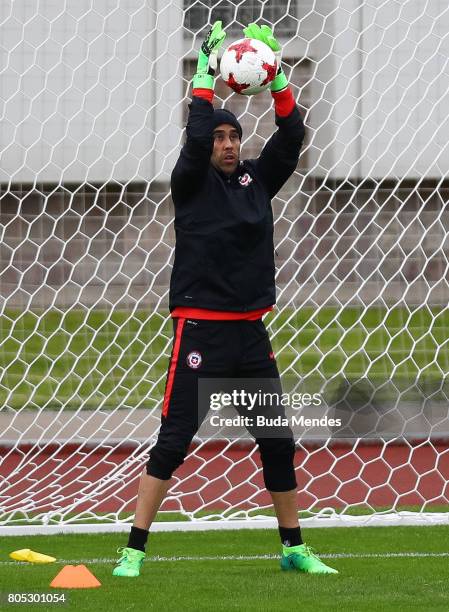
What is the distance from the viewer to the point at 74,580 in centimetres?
430

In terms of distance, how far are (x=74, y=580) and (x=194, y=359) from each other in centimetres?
82

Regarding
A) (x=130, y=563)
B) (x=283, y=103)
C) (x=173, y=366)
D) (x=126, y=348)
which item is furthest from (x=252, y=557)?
(x=126, y=348)

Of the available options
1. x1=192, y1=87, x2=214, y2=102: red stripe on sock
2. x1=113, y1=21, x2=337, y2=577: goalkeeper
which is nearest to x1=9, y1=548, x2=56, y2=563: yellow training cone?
x1=113, y1=21, x2=337, y2=577: goalkeeper

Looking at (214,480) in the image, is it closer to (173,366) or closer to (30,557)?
(30,557)

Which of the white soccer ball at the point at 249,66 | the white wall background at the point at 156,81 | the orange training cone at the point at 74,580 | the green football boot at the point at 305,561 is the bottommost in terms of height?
the green football boot at the point at 305,561

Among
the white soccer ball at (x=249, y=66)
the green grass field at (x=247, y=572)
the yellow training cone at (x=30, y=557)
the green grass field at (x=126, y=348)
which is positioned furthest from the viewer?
the green grass field at (x=126, y=348)

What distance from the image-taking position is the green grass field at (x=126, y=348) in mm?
7336

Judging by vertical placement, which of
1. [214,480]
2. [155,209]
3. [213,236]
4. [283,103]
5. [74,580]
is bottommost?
[214,480]

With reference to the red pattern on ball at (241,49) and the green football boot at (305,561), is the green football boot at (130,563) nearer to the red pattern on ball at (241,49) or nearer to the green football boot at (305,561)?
the green football boot at (305,561)

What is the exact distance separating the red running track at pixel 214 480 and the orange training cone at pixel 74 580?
180 cm

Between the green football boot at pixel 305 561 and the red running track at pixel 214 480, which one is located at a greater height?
the green football boot at pixel 305 561

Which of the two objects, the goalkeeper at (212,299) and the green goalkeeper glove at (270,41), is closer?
the goalkeeper at (212,299)

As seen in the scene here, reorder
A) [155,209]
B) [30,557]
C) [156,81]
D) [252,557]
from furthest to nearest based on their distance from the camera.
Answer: [155,209], [156,81], [252,557], [30,557]

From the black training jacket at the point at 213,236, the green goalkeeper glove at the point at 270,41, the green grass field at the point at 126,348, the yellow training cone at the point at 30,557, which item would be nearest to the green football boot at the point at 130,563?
the yellow training cone at the point at 30,557
